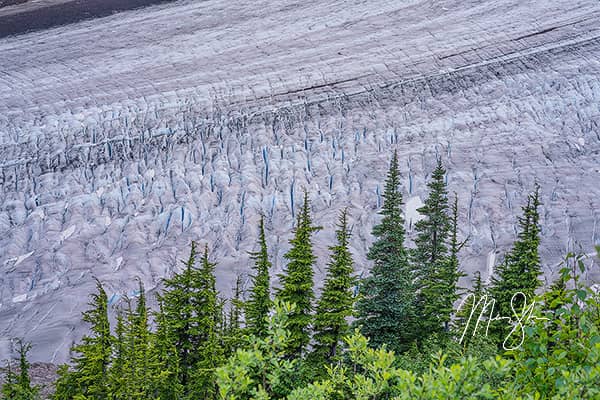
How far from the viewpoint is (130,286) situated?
20.8 metres

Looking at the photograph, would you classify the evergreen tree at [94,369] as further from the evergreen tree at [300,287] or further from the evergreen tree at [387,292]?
the evergreen tree at [387,292]

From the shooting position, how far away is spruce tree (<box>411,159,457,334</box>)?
1411cm

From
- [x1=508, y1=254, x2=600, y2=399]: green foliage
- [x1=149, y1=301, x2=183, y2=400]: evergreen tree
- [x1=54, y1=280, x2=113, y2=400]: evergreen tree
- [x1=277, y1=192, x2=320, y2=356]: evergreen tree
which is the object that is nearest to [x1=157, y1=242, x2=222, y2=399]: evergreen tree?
[x1=149, y1=301, x2=183, y2=400]: evergreen tree

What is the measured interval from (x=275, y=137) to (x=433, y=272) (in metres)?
10.6

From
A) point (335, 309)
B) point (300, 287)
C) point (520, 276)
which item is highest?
point (300, 287)

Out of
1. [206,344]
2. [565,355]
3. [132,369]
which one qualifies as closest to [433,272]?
[206,344]

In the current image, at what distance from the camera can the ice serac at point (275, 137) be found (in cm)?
2144

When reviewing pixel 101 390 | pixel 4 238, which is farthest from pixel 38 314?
pixel 101 390

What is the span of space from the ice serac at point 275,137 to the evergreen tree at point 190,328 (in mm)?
7529

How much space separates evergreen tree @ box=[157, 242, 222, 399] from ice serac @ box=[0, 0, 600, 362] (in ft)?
24.7

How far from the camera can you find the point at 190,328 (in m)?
13.1

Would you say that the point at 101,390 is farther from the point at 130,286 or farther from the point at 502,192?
the point at 502,192

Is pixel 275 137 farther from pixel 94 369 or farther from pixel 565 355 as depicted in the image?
pixel 565 355

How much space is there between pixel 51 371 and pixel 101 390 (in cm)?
887
